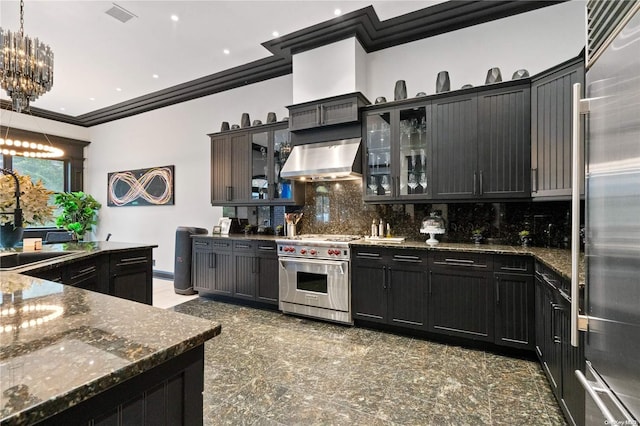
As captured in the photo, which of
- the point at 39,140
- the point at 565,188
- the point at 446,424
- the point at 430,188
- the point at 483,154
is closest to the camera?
the point at 446,424

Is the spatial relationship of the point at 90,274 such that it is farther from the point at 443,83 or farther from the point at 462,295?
the point at 443,83

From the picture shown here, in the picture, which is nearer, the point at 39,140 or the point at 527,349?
the point at 527,349

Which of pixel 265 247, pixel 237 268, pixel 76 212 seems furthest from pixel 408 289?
pixel 76 212

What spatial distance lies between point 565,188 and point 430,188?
3.94 feet

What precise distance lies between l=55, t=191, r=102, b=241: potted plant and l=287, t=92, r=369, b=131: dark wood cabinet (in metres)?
Answer: 5.66

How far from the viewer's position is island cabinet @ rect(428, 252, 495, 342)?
113 inches

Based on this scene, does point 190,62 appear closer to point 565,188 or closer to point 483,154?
point 483,154

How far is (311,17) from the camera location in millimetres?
3533

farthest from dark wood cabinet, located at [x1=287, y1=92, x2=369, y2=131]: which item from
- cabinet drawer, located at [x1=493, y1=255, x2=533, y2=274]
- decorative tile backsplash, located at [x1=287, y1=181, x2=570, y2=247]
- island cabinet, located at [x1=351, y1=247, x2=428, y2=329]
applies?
cabinet drawer, located at [x1=493, y1=255, x2=533, y2=274]

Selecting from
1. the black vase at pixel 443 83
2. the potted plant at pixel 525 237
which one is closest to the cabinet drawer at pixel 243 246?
the black vase at pixel 443 83

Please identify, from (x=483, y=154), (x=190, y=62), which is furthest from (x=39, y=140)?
(x=483, y=154)

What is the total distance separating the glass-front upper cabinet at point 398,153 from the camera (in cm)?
352

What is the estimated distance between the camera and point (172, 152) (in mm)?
6203

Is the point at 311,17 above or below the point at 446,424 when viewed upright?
above
